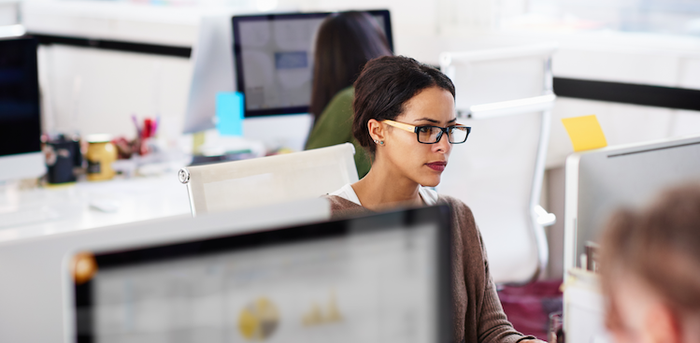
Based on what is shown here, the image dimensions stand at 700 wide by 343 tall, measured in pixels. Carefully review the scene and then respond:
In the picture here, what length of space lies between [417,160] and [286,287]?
73 centimetres

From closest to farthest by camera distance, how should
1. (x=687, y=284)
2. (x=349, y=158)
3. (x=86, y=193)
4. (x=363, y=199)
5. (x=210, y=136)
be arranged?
(x=687, y=284) < (x=363, y=199) < (x=349, y=158) < (x=86, y=193) < (x=210, y=136)

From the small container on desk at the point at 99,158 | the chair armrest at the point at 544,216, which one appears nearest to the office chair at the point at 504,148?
A: the chair armrest at the point at 544,216

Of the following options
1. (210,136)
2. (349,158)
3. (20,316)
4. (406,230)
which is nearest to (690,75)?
(349,158)

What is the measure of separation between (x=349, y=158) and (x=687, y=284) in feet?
3.31

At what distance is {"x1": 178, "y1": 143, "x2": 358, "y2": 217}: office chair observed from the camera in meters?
1.30

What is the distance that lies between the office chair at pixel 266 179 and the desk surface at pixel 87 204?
23.3 inches

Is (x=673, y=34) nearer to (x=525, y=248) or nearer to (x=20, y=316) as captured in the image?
(x=525, y=248)

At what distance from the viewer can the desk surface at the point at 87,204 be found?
5.84 feet

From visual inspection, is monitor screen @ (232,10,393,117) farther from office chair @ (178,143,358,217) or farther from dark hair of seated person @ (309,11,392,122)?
office chair @ (178,143,358,217)

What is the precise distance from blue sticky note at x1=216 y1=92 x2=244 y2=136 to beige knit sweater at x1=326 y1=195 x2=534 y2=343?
127 cm

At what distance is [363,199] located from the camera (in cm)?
128

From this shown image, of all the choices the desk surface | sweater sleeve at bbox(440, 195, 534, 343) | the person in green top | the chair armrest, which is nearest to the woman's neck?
sweater sleeve at bbox(440, 195, 534, 343)

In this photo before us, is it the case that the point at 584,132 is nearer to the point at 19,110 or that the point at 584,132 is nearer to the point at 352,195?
the point at 352,195

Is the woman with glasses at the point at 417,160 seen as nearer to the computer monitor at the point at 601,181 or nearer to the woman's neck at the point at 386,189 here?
the woman's neck at the point at 386,189
